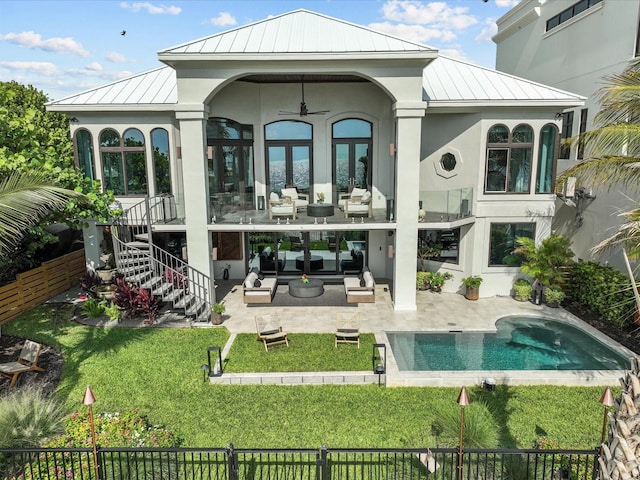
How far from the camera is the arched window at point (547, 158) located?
1552 cm

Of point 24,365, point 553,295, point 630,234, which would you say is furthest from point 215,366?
point 553,295

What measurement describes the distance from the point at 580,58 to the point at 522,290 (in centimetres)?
1005

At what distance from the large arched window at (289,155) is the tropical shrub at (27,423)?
1183 centimetres

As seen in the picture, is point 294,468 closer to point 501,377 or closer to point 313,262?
point 501,377

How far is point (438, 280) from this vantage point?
16.3 m

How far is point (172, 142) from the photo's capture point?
15.8 meters

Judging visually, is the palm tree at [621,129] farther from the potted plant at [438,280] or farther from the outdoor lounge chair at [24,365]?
the outdoor lounge chair at [24,365]

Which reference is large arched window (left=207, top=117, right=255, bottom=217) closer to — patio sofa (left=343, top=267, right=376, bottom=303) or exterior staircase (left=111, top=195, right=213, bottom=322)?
exterior staircase (left=111, top=195, right=213, bottom=322)

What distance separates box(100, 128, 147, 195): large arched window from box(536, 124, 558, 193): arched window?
14772 millimetres

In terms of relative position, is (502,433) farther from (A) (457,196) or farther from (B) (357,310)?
(A) (457,196)

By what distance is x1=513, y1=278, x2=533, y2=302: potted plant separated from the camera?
15570 mm

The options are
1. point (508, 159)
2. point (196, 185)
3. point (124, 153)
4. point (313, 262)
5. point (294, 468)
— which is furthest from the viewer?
point (313, 262)

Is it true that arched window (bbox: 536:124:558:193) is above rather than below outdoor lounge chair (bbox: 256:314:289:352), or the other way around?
above

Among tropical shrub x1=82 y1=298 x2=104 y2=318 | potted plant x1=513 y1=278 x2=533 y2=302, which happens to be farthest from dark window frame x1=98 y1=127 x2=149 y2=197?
potted plant x1=513 y1=278 x2=533 y2=302
